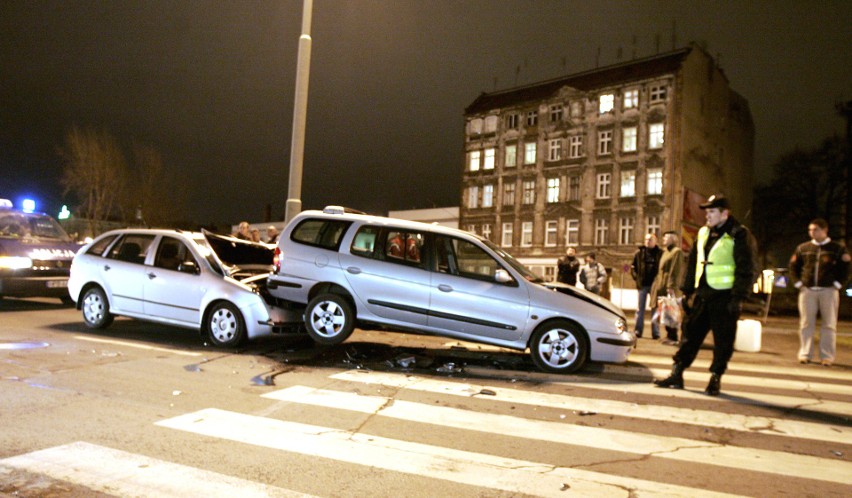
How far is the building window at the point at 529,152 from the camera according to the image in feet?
150

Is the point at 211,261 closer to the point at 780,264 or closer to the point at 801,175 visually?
the point at 801,175

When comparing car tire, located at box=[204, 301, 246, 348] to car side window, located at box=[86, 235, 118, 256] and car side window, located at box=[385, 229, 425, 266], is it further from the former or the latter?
car side window, located at box=[86, 235, 118, 256]

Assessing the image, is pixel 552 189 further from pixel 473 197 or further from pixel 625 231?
pixel 473 197

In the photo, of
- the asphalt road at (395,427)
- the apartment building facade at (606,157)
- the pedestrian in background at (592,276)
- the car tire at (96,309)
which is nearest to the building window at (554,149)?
the apartment building facade at (606,157)

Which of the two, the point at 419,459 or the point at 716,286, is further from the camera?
the point at 716,286

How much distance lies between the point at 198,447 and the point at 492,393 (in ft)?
9.59

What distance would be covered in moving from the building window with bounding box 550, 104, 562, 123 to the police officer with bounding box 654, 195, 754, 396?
3993 centimetres

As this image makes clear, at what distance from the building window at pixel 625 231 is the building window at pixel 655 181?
7.98 feet

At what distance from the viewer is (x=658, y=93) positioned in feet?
128

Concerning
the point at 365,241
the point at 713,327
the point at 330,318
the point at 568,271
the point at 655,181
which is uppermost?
the point at 655,181

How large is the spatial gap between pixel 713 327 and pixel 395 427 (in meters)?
3.50

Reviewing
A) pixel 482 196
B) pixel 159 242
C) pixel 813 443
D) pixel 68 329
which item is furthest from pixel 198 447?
A: pixel 482 196

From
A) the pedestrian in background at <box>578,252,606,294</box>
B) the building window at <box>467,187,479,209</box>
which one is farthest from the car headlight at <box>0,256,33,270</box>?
the building window at <box>467,187,479,209</box>

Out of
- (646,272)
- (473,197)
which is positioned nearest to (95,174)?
(473,197)
